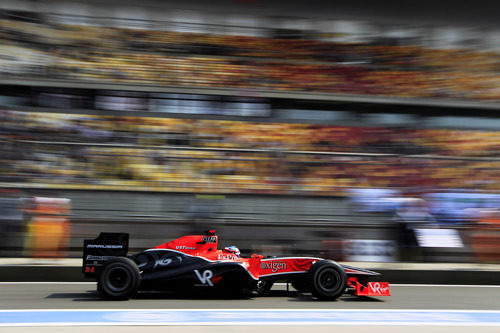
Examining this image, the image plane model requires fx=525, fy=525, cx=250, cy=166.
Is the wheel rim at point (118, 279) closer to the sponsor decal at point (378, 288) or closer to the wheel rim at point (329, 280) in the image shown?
the wheel rim at point (329, 280)

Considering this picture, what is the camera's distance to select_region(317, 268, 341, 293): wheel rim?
276 inches

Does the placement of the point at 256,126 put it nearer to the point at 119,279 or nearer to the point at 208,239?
the point at 208,239

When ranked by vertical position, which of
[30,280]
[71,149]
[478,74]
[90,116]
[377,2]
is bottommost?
[30,280]

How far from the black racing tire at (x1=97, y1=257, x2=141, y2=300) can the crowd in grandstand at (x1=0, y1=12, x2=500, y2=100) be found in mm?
10253

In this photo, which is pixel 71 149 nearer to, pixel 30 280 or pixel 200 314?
pixel 30 280

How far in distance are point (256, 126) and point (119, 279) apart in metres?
9.40

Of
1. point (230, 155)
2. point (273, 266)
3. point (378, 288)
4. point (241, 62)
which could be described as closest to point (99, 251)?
point (273, 266)

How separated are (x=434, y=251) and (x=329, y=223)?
2259mm

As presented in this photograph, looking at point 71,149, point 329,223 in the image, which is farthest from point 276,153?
point 71,149

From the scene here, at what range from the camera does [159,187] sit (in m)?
12.6

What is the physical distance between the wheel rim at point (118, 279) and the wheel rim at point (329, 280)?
2527 mm

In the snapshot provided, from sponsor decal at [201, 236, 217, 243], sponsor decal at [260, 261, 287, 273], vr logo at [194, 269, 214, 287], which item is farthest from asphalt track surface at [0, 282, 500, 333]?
sponsor decal at [201, 236, 217, 243]

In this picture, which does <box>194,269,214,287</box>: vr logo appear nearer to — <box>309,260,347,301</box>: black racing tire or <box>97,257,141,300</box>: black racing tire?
<box>97,257,141,300</box>: black racing tire

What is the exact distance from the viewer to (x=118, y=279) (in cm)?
684
